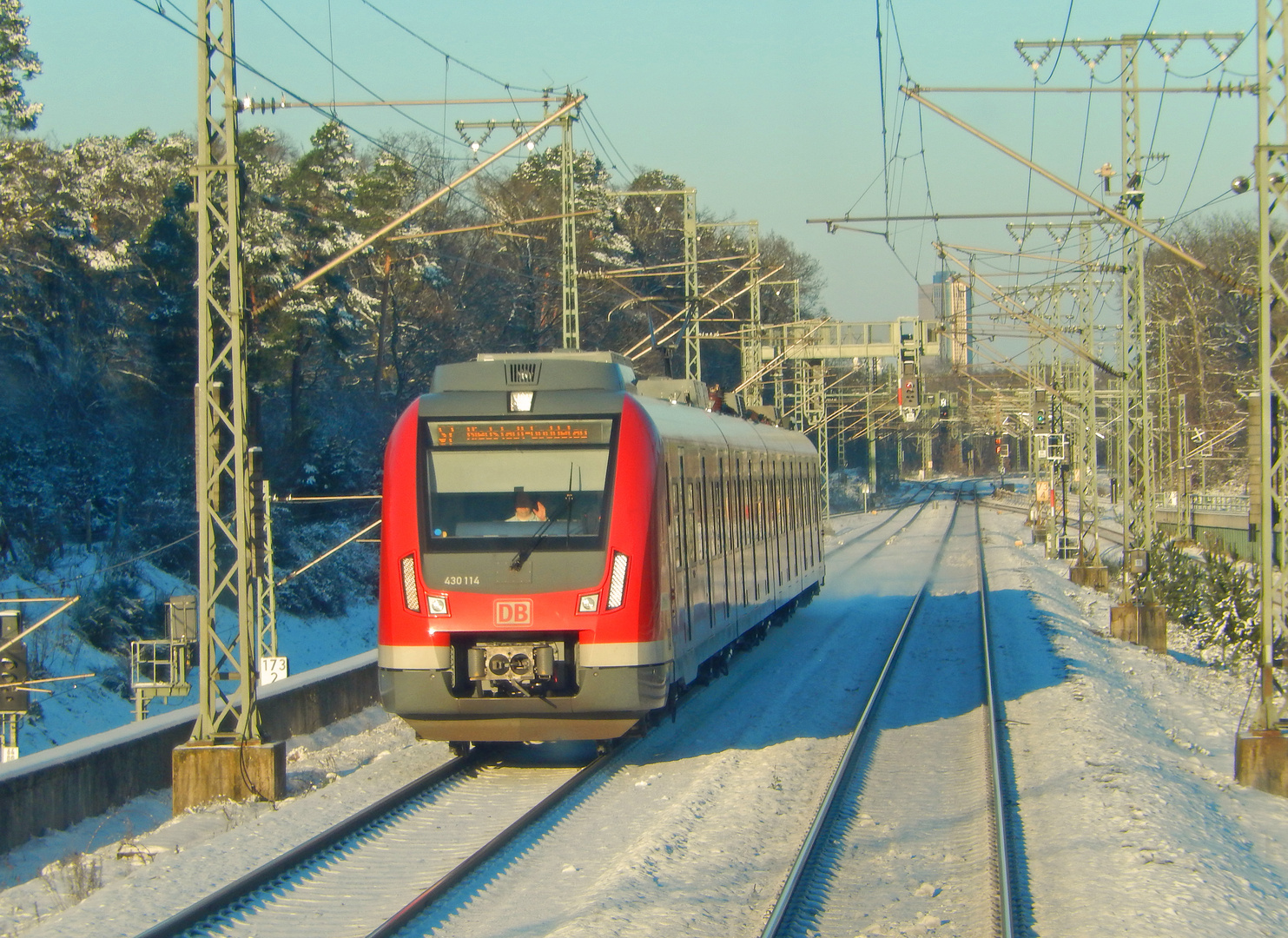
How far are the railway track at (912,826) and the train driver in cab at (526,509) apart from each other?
3.06 meters

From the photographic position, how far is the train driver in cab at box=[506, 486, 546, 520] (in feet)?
34.8

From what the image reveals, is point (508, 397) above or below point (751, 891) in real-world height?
above

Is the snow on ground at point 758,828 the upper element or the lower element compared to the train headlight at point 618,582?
lower

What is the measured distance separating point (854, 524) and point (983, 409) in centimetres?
1883

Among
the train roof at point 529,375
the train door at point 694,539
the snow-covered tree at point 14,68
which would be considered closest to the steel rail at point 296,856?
the train door at point 694,539

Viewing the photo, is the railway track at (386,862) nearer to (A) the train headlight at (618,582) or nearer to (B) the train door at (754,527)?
(A) the train headlight at (618,582)

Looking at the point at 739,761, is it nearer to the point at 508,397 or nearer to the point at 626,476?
the point at 626,476

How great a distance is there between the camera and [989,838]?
29.4ft

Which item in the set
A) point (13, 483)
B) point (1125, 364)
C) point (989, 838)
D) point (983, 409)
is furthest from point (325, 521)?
point (983, 409)

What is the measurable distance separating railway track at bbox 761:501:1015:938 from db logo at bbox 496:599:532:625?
260 cm

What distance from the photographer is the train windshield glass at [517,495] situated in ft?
34.6

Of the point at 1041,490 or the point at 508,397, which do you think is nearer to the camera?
the point at 508,397

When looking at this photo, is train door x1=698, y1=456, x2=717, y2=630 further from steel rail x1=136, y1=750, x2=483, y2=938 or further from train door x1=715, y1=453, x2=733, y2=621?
steel rail x1=136, y1=750, x2=483, y2=938

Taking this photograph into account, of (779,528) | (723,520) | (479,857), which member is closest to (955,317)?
(779,528)
